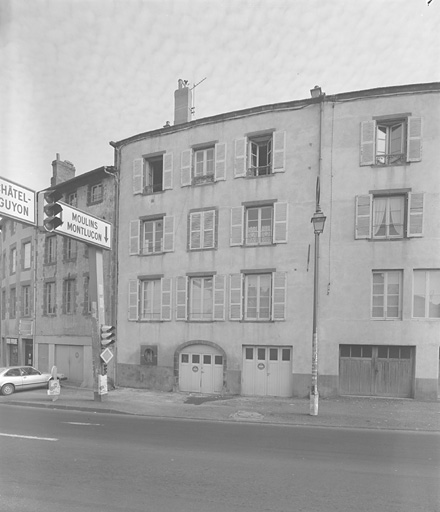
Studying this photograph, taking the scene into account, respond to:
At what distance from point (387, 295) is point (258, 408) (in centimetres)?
644

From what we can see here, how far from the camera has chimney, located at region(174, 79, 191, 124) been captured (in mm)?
20781

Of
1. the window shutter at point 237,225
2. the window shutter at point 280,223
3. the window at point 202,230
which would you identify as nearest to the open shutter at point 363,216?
the window shutter at point 280,223

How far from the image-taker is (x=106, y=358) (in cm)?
1480

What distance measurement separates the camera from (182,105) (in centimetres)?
2091

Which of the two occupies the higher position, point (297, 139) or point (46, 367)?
point (297, 139)

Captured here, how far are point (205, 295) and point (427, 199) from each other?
9516 millimetres

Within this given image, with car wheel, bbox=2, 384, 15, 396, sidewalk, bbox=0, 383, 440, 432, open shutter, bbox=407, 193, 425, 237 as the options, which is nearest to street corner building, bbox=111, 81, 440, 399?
open shutter, bbox=407, 193, 425, 237

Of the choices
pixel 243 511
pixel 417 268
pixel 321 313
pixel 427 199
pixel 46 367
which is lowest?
pixel 46 367

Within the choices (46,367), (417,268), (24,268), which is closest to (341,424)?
(417,268)

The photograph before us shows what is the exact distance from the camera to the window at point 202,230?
58.3ft

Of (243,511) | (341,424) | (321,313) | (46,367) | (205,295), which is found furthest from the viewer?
(46,367)

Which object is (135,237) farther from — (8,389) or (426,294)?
(426,294)

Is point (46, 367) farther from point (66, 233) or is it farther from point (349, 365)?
point (349, 365)

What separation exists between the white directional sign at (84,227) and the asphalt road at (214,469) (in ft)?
20.6
